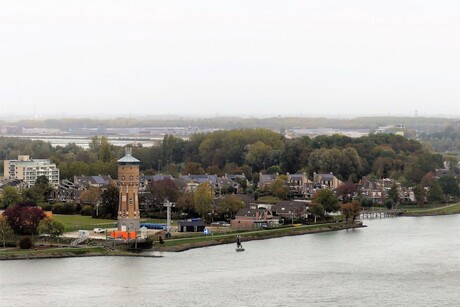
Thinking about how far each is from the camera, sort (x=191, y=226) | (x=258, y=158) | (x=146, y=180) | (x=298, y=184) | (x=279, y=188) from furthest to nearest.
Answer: (x=258, y=158), (x=298, y=184), (x=146, y=180), (x=279, y=188), (x=191, y=226)

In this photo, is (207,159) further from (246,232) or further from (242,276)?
(242,276)

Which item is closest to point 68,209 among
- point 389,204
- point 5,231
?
point 5,231

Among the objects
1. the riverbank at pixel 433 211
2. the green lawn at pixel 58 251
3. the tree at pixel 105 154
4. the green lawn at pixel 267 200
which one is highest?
the tree at pixel 105 154

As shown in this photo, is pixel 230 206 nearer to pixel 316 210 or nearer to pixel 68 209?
pixel 316 210

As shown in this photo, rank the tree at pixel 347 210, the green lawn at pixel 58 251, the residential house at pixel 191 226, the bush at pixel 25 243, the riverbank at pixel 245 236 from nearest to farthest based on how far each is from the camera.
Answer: the green lawn at pixel 58 251, the bush at pixel 25 243, the riverbank at pixel 245 236, the residential house at pixel 191 226, the tree at pixel 347 210

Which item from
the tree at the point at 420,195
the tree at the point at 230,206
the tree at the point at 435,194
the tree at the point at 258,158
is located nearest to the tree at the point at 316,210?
the tree at the point at 230,206

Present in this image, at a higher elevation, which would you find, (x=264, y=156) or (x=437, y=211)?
(x=264, y=156)

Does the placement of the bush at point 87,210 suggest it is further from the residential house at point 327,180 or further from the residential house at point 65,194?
the residential house at point 327,180
